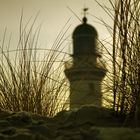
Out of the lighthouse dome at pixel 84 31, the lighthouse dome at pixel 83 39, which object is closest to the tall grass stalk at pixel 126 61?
the lighthouse dome at pixel 83 39

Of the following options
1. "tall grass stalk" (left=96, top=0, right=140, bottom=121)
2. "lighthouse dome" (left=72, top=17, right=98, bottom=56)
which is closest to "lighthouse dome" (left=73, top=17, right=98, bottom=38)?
"lighthouse dome" (left=72, top=17, right=98, bottom=56)

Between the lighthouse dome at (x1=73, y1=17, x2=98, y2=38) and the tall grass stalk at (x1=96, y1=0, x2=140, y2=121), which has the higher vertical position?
the lighthouse dome at (x1=73, y1=17, x2=98, y2=38)

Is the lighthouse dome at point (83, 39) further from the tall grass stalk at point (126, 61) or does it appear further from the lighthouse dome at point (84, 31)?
the tall grass stalk at point (126, 61)

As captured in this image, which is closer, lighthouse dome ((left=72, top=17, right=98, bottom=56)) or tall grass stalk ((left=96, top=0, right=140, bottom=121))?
tall grass stalk ((left=96, top=0, right=140, bottom=121))

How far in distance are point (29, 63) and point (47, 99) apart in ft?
0.71

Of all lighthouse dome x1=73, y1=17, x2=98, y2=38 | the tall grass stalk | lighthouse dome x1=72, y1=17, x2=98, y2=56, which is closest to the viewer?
the tall grass stalk

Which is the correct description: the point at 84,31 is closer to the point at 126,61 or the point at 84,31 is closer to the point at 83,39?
the point at 83,39

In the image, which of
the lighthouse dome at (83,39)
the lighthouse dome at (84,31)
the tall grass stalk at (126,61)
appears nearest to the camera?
the tall grass stalk at (126,61)

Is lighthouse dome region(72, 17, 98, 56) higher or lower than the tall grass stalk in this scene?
higher

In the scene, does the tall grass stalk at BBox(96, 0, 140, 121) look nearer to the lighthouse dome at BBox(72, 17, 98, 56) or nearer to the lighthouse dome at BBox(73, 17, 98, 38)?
the lighthouse dome at BBox(72, 17, 98, 56)

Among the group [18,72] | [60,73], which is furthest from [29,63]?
[60,73]

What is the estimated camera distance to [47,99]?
98.9 inches

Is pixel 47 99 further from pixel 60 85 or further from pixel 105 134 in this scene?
pixel 105 134

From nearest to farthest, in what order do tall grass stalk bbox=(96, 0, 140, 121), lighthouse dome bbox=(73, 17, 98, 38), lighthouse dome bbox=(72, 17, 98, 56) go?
tall grass stalk bbox=(96, 0, 140, 121) → lighthouse dome bbox=(72, 17, 98, 56) → lighthouse dome bbox=(73, 17, 98, 38)
